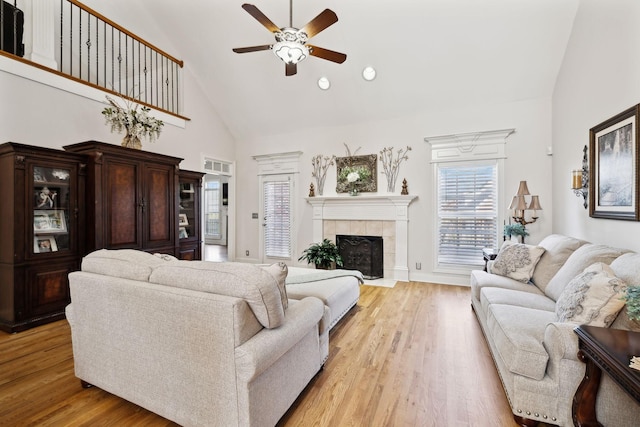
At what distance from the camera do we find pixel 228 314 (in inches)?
51.5

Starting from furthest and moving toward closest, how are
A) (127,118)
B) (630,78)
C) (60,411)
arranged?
(127,118)
(630,78)
(60,411)

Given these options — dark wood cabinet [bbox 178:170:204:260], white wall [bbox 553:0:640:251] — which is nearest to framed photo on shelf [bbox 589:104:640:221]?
white wall [bbox 553:0:640:251]

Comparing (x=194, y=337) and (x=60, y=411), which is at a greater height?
(x=194, y=337)

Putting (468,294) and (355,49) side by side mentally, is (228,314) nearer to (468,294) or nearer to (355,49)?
(468,294)

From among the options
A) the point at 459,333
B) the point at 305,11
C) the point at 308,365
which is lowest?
the point at 459,333

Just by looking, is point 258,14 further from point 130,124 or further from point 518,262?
point 518,262

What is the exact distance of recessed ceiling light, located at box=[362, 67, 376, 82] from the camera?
4461mm

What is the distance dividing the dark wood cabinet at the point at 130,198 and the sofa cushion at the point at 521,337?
4.04m

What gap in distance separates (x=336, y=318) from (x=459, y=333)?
1244mm

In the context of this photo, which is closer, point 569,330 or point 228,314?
point 228,314

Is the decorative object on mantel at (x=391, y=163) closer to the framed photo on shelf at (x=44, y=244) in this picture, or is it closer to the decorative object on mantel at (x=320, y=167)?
the decorative object on mantel at (x=320, y=167)

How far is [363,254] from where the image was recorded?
5.29 meters

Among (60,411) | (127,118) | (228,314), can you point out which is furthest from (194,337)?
(127,118)

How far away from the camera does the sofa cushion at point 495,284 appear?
2.80 m
